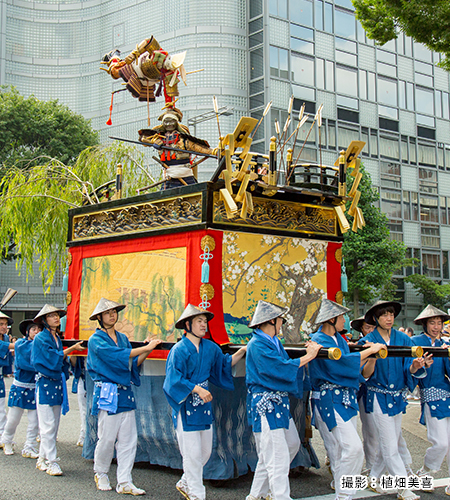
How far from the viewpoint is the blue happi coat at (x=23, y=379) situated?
25.0 feet

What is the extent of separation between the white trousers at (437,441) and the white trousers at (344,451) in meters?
1.11

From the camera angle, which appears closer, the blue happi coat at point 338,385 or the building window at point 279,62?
the blue happi coat at point 338,385

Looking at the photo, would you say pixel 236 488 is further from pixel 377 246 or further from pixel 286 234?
pixel 377 246

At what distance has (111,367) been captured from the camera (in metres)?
5.89

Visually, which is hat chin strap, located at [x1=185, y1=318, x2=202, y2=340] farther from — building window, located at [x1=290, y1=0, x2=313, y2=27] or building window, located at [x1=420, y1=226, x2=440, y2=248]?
building window, located at [x1=420, y1=226, x2=440, y2=248]

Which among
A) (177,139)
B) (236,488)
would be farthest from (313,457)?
(177,139)

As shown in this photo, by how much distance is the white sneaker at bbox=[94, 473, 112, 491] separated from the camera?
586 cm

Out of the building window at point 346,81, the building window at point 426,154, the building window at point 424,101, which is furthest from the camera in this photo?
the building window at point 424,101

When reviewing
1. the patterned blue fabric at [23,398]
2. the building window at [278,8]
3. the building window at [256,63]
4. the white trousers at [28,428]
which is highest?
the building window at [278,8]

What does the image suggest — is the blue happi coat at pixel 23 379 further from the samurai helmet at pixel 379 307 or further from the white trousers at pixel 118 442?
the samurai helmet at pixel 379 307

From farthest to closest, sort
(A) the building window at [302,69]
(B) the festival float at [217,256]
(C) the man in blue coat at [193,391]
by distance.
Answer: (A) the building window at [302,69]
(B) the festival float at [217,256]
(C) the man in blue coat at [193,391]

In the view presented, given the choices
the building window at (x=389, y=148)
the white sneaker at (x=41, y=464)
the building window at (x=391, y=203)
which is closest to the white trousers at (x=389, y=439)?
the white sneaker at (x=41, y=464)

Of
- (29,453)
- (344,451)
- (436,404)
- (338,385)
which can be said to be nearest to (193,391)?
(338,385)

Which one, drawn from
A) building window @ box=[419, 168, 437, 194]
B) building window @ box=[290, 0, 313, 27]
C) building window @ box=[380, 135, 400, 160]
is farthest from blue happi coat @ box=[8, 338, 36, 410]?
building window @ box=[419, 168, 437, 194]
